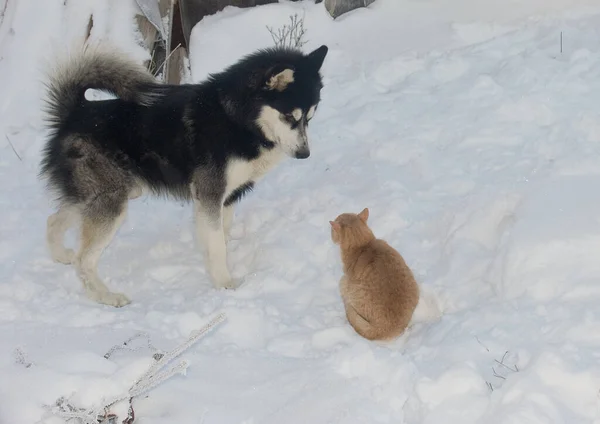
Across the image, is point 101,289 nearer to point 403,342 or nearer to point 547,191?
point 403,342

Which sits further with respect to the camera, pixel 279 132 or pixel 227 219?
pixel 227 219

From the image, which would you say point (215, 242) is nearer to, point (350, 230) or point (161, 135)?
point (161, 135)

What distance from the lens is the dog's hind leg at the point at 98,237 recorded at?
4.15m

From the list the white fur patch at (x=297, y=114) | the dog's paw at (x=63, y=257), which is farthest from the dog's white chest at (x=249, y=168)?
the dog's paw at (x=63, y=257)

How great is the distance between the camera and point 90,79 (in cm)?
409

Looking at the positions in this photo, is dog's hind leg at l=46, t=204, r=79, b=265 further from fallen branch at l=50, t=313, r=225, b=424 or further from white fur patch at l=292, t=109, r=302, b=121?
fallen branch at l=50, t=313, r=225, b=424

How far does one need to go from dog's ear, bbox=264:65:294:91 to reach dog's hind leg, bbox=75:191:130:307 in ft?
3.79

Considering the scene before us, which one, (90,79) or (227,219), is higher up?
(90,79)

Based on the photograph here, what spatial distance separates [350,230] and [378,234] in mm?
540

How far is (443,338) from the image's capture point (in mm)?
3479

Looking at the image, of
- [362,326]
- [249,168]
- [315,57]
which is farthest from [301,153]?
[362,326]

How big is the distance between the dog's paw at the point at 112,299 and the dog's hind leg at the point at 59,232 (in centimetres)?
42

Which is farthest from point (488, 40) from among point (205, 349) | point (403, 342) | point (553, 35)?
point (205, 349)

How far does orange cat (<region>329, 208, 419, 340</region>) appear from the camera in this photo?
11.6 feet
